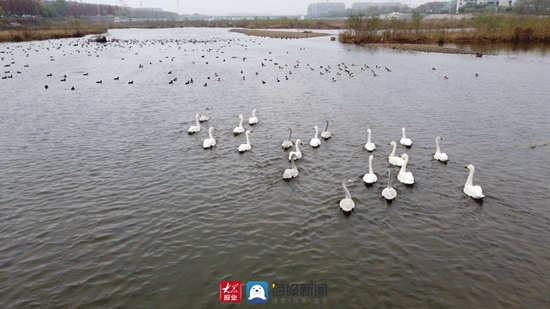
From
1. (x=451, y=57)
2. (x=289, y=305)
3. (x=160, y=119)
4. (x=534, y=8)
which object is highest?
(x=534, y=8)

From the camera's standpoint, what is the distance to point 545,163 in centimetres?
1758

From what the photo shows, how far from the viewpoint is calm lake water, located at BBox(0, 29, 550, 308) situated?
10.1 metres

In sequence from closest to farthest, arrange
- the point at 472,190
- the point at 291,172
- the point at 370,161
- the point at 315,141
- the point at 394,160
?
the point at 472,190
the point at 370,161
the point at 291,172
the point at 394,160
the point at 315,141

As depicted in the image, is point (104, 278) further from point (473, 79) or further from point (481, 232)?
point (473, 79)

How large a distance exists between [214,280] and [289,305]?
2.24 metres

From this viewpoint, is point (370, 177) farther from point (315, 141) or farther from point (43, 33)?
point (43, 33)

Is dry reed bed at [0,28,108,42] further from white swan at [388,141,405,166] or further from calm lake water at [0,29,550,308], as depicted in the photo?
white swan at [388,141,405,166]

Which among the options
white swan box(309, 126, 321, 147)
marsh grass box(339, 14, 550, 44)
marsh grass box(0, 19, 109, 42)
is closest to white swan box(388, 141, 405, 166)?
white swan box(309, 126, 321, 147)

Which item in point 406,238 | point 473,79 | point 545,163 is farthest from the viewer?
point 473,79

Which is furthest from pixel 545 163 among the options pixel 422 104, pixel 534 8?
pixel 534 8

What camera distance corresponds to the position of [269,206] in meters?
14.1

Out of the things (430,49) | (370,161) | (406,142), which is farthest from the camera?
(430,49)

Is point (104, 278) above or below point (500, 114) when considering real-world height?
below

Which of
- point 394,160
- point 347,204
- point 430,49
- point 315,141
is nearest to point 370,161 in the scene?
point 394,160
